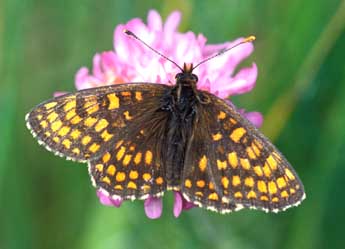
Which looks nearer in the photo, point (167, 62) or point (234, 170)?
point (234, 170)

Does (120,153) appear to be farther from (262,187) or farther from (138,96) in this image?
(262,187)

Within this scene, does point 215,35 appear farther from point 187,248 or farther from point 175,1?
point 187,248

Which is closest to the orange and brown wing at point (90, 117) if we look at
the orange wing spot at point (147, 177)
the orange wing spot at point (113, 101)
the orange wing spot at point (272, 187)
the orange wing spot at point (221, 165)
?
the orange wing spot at point (113, 101)

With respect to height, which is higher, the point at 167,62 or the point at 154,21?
the point at 154,21

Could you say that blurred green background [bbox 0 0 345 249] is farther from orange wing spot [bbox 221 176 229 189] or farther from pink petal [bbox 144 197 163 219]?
orange wing spot [bbox 221 176 229 189]

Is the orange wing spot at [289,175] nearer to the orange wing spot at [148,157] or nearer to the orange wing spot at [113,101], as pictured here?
the orange wing spot at [148,157]

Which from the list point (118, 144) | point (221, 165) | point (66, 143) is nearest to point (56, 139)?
point (66, 143)
